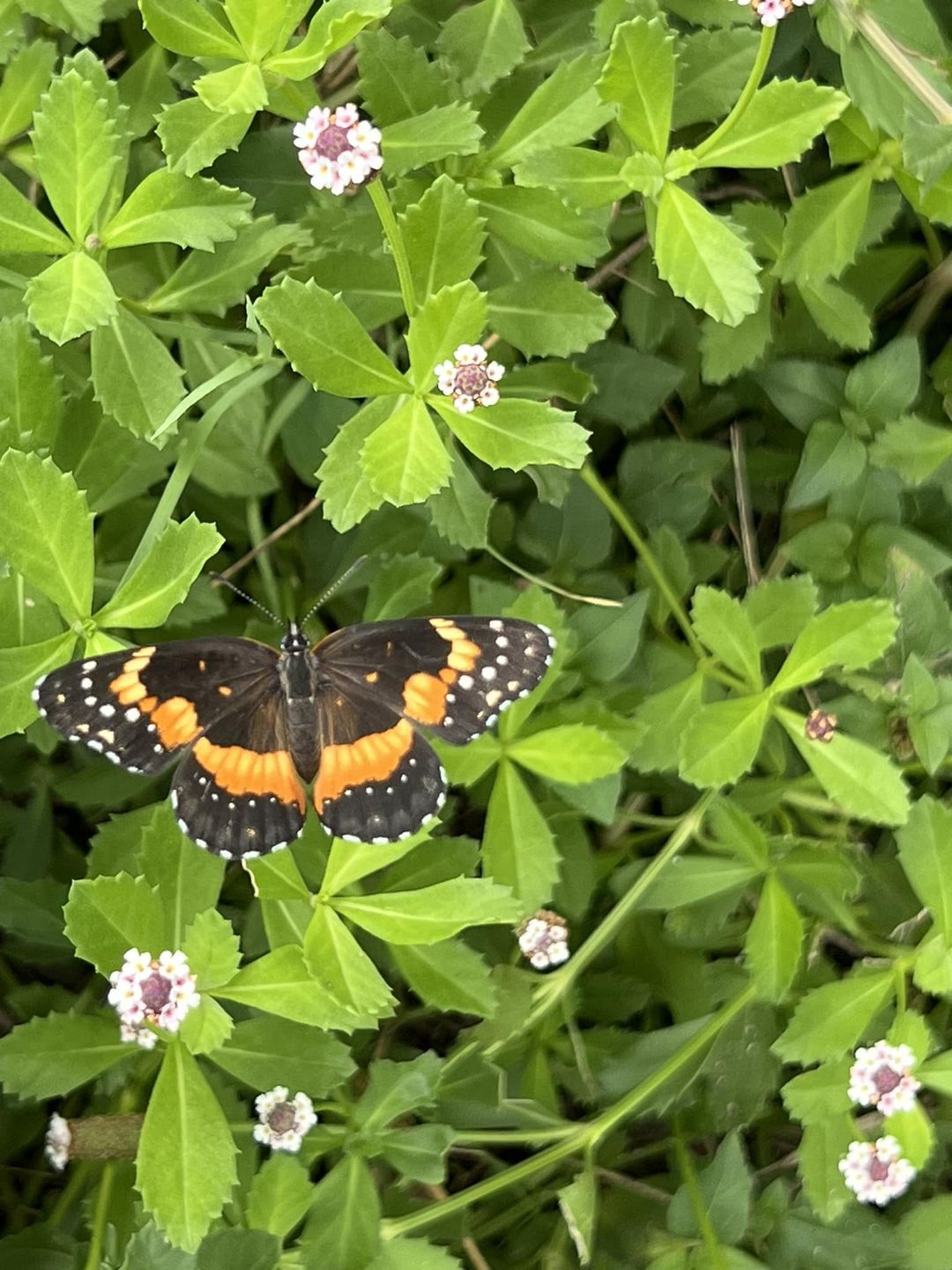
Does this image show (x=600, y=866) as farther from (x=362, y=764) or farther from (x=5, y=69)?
(x=5, y=69)

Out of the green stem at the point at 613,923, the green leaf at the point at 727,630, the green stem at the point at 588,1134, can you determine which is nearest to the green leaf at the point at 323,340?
the green leaf at the point at 727,630

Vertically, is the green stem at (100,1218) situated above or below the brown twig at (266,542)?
below

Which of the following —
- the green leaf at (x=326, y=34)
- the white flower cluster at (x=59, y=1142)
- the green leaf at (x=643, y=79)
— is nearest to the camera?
the green leaf at (x=326, y=34)

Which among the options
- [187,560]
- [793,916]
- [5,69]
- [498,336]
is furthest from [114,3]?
[793,916]

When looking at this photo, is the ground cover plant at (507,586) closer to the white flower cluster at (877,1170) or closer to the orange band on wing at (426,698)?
the white flower cluster at (877,1170)

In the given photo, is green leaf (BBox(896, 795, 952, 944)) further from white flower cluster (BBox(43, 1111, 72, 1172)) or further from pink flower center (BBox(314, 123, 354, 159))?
white flower cluster (BBox(43, 1111, 72, 1172))

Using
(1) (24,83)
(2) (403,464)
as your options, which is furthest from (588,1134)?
(1) (24,83)

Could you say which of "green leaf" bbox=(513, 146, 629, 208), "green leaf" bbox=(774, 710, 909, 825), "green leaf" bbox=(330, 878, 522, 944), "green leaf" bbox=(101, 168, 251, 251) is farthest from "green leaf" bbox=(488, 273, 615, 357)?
"green leaf" bbox=(330, 878, 522, 944)
